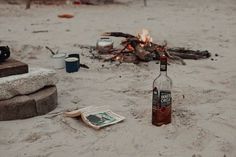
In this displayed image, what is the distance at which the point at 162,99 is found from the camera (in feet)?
12.0

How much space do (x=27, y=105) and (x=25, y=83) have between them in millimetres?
228

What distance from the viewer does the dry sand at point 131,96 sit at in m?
3.46

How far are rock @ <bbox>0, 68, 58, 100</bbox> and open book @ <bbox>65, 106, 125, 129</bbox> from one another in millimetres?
454

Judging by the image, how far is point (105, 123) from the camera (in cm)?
384

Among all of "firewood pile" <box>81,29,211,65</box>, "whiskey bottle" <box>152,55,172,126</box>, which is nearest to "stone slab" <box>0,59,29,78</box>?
"whiskey bottle" <box>152,55,172,126</box>

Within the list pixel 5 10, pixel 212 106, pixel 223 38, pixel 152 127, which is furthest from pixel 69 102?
pixel 5 10

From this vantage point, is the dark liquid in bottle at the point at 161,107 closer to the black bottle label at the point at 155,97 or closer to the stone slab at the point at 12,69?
the black bottle label at the point at 155,97

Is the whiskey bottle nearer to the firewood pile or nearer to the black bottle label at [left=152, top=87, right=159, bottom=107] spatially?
the black bottle label at [left=152, top=87, right=159, bottom=107]

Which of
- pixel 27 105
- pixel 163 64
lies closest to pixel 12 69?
pixel 27 105

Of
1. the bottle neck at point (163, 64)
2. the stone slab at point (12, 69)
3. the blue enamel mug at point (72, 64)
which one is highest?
the bottle neck at point (163, 64)

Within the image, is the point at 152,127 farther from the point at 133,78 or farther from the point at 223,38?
the point at 223,38

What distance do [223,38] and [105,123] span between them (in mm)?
4856

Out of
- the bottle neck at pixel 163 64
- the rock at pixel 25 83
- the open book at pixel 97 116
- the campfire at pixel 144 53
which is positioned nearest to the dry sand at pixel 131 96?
the open book at pixel 97 116

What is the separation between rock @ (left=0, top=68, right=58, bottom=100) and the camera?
3949 millimetres
